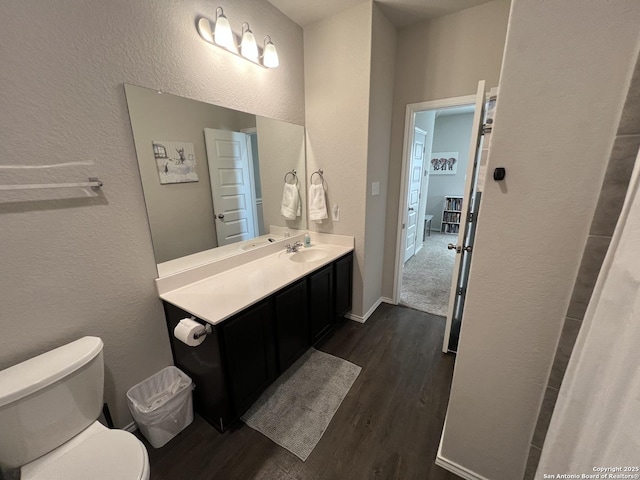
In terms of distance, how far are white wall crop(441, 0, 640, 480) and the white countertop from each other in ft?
3.66

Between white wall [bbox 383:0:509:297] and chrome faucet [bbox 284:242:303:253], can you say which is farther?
chrome faucet [bbox 284:242:303:253]

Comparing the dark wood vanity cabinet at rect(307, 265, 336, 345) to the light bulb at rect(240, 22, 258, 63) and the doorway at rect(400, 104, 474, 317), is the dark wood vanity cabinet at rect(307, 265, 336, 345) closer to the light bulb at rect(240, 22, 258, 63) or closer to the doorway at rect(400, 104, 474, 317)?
the doorway at rect(400, 104, 474, 317)

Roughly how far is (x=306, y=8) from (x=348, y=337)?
284 cm

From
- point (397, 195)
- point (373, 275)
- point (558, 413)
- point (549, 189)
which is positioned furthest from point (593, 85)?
point (373, 275)

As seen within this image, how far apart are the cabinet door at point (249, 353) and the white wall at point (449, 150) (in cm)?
586

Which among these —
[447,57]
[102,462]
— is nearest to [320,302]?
[102,462]

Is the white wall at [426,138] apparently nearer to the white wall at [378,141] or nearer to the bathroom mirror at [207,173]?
the white wall at [378,141]

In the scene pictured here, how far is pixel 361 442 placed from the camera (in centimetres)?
147

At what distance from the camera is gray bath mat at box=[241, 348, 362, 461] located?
4.95ft

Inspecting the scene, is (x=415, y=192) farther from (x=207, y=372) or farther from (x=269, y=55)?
(x=207, y=372)

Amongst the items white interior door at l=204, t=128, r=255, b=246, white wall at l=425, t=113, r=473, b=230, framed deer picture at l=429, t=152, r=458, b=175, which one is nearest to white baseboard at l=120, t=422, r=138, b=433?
white interior door at l=204, t=128, r=255, b=246

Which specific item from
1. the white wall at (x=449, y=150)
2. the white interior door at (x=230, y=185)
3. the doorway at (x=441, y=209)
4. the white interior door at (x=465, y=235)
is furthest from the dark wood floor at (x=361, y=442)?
the white wall at (x=449, y=150)

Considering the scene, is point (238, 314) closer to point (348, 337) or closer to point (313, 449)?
point (313, 449)

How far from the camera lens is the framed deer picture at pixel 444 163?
236 inches
